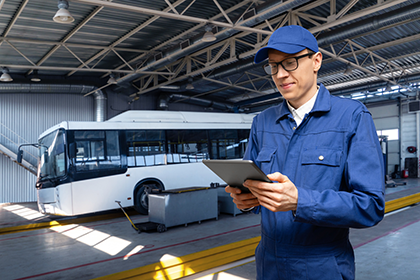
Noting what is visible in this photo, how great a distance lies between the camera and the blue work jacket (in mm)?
1257

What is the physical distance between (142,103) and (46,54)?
7388 millimetres

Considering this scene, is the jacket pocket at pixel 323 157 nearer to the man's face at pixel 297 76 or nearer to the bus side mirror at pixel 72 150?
the man's face at pixel 297 76

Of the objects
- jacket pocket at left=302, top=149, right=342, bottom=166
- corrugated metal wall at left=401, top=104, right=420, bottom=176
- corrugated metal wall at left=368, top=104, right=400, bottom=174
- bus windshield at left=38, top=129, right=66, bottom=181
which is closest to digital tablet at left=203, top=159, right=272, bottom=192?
jacket pocket at left=302, top=149, right=342, bottom=166

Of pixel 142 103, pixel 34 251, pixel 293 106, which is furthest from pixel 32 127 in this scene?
pixel 293 106

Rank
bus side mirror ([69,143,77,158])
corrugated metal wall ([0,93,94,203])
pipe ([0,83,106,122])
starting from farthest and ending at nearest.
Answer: corrugated metal wall ([0,93,94,203]) < pipe ([0,83,106,122]) < bus side mirror ([69,143,77,158])

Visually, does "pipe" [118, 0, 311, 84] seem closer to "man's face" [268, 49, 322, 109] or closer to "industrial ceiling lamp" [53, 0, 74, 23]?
Answer: "industrial ceiling lamp" [53, 0, 74, 23]

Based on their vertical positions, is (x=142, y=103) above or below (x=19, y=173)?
above

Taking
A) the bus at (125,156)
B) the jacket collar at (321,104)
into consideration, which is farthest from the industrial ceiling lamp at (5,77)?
the jacket collar at (321,104)

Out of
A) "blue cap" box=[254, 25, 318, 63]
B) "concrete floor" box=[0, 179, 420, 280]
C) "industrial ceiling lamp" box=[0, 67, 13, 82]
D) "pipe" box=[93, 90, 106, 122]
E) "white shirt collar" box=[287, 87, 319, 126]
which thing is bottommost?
"concrete floor" box=[0, 179, 420, 280]

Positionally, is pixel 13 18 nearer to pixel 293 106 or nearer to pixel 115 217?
pixel 115 217

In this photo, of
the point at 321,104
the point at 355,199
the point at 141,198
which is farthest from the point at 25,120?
the point at 355,199

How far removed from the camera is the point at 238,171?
133 centimetres

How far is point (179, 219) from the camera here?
26.1 feet

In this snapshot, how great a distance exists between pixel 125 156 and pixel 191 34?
499 cm
